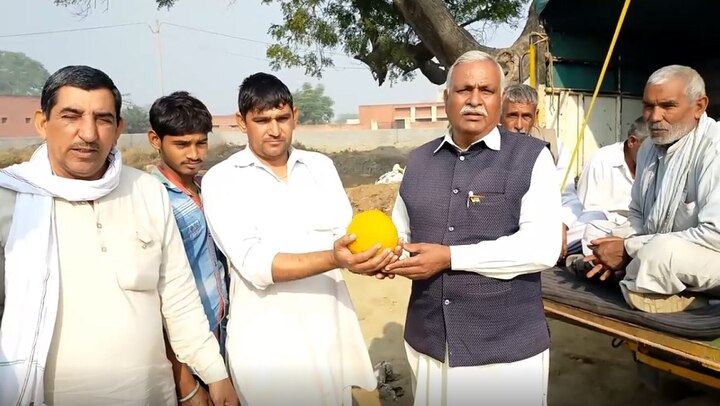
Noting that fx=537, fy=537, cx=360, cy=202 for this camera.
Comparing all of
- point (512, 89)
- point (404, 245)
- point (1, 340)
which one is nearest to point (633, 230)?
point (512, 89)

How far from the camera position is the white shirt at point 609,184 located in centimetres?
408

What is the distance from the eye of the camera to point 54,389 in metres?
1.77

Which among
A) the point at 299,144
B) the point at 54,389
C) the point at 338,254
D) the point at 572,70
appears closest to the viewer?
the point at 54,389

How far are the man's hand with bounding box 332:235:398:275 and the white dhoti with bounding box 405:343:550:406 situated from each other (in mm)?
502

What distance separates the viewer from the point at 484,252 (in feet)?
6.54

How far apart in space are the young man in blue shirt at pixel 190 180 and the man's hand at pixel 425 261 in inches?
36.2

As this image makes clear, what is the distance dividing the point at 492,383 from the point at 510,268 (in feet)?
1.56

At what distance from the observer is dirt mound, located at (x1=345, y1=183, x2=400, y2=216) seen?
37.6 ft

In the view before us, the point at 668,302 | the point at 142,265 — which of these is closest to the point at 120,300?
the point at 142,265

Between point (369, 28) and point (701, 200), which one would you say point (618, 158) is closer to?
point (701, 200)

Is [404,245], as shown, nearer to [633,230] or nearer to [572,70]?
[633,230]

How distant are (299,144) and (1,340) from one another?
103 ft

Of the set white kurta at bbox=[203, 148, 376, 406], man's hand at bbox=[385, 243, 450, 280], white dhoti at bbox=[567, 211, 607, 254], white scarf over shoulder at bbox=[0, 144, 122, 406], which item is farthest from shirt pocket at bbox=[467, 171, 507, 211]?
white dhoti at bbox=[567, 211, 607, 254]

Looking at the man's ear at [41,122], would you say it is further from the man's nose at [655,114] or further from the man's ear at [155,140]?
the man's nose at [655,114]
